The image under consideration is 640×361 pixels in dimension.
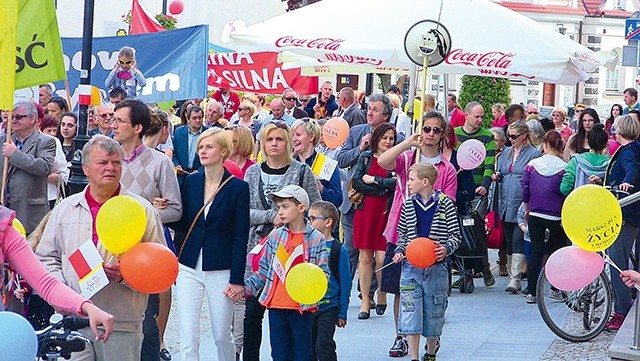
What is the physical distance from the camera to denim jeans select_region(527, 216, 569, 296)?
13.4 metres

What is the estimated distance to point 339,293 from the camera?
336 inches

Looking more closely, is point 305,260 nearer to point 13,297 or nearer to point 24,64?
point 13,297

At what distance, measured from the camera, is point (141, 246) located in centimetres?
633

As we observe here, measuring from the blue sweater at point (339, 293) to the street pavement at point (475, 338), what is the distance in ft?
6.48

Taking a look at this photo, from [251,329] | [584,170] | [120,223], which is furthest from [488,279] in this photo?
[120,223]

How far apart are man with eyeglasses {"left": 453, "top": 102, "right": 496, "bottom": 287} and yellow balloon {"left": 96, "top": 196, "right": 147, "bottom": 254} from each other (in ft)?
28.7

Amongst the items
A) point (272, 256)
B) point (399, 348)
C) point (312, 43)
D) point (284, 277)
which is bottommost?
point (399, 348)

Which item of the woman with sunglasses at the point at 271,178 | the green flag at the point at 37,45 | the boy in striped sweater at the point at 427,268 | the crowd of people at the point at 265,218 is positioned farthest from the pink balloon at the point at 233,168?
the green flag at the point at 37,45

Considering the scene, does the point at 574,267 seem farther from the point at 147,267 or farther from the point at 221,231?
the point at 147,267

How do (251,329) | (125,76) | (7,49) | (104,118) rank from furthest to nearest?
(125,76) → (104,118) → (251,329) → (7,49)

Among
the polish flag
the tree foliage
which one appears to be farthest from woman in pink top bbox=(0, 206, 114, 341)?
the tree foliage

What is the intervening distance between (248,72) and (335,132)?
27.8 feet

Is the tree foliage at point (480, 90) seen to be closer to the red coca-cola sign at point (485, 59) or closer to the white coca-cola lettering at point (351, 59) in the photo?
the white coca-cola lettering at point (351, 59)

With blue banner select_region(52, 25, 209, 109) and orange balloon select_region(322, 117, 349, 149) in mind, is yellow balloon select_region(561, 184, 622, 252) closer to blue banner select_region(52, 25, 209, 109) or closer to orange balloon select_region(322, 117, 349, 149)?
orange balloon select_region(322, 117, 349, 149)
